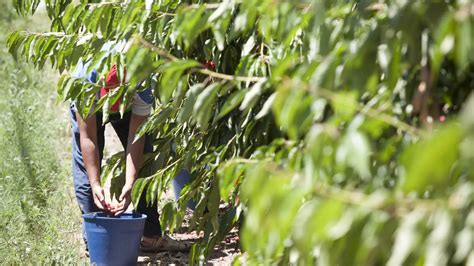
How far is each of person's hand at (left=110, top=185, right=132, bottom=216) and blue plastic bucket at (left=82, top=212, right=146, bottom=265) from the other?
0.19 feet

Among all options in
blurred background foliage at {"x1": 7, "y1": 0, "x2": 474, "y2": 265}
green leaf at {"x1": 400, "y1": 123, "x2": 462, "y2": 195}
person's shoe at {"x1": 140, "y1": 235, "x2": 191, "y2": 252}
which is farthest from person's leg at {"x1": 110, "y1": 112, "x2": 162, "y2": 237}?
green leaf at {"x1": 400, "y1": 123, "x2": 462, "y2": 195}

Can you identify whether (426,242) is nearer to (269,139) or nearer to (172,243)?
(269,139)

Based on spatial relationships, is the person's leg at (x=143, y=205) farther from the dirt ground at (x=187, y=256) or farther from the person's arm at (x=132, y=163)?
the person's arm at (x=132, y=163)

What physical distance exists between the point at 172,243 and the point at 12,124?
2.60 m

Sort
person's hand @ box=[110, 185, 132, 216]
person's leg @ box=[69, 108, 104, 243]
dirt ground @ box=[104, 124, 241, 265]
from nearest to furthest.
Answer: person's hand @ box=[110, 185, 132, 216] → person's leg @ box=[69, 108, 104, 243] → dirt ground @ box=[104, 124, 241, 265]

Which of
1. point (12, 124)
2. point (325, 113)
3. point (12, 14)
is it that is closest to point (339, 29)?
point (325, 113)

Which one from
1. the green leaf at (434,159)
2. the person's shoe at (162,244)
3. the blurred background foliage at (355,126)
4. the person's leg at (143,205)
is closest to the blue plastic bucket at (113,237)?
the person's leg at (143,205)

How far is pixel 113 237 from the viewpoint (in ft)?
15.0

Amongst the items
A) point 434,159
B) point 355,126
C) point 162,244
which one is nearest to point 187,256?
point 162,244

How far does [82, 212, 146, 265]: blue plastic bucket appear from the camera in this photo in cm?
455

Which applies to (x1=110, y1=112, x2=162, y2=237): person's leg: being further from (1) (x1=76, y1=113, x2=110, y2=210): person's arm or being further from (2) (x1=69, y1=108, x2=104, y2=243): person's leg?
(1) (x1=76, y1=113, x2=110, y2=210): person's arm

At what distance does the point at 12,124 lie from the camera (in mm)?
7496

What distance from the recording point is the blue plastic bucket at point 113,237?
14.9 feet

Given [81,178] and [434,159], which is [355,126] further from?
[81,178]
